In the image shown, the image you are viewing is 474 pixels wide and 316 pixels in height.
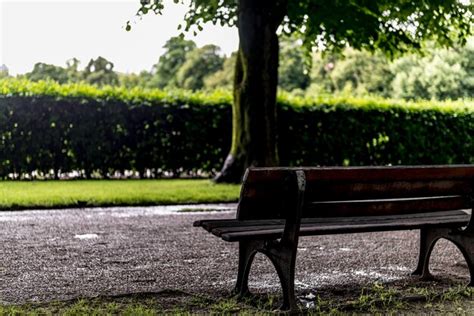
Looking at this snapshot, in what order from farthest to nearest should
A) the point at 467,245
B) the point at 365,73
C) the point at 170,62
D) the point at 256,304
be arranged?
the point at 170,62
the point at 365,73
the point at 467,245
the point at 256,304

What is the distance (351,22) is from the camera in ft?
53.1

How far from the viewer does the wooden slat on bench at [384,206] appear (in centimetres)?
529

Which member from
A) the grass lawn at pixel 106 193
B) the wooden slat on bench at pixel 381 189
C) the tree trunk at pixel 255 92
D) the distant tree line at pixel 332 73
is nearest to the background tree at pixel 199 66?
the distant tree line at pixel 332 73

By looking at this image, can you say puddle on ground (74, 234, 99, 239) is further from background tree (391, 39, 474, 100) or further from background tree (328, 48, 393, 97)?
background tree (328, 48, 393, 97)

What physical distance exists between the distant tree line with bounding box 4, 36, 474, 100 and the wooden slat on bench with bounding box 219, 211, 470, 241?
107 ft

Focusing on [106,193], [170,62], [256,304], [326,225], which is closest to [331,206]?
[326,225]

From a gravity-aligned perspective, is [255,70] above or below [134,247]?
above

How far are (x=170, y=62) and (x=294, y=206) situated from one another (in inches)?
1833

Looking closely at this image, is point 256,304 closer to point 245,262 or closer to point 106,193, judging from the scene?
point 245,262

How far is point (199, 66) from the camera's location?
49531 millimetres

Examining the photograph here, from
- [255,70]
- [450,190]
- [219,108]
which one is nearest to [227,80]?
[219,108]

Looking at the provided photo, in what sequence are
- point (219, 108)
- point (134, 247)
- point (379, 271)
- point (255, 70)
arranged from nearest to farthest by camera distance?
point (379, 271) → point (134, 247) → point (255, 70) → point (219, 108)

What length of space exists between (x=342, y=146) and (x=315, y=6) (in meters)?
5.27

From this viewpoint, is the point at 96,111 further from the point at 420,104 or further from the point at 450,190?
the point at 450,190
